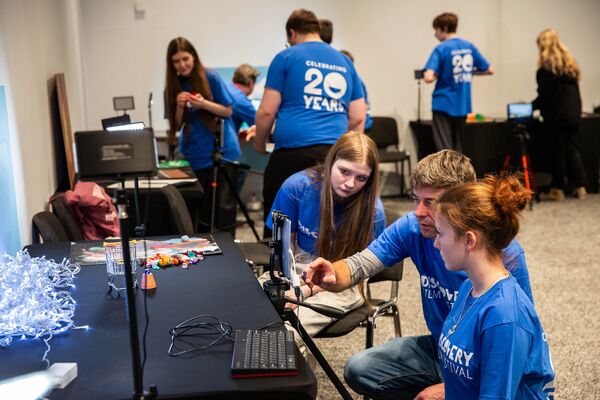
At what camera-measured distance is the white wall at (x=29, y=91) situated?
2.82 metres

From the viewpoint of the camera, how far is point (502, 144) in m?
6.93

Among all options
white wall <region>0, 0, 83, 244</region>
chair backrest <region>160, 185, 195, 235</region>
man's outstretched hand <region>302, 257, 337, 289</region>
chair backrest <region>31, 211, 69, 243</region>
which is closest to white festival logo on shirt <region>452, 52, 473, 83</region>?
white wall <region>0, 0, 83, 244</region>

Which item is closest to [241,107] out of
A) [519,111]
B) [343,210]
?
[343,210]

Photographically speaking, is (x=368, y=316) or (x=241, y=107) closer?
(x=368, y=316)

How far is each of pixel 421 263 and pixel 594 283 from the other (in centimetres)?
254

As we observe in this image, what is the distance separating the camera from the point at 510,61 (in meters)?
7.30

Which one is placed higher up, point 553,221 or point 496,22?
point 496,22

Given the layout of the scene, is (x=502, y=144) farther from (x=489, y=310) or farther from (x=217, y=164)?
(x=489, y=310)

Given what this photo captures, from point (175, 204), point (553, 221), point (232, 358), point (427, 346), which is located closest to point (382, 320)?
point (175, 204)

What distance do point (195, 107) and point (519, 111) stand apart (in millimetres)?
3421

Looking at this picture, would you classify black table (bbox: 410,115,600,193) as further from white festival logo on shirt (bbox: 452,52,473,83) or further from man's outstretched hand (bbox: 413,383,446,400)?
man's outstretched hand (bbox: 413,383,446,400)

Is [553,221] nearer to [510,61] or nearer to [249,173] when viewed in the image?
[510,61]

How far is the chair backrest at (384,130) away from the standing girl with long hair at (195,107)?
250cm

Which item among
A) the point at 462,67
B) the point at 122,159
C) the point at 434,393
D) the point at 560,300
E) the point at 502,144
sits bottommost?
the point at 560,300
